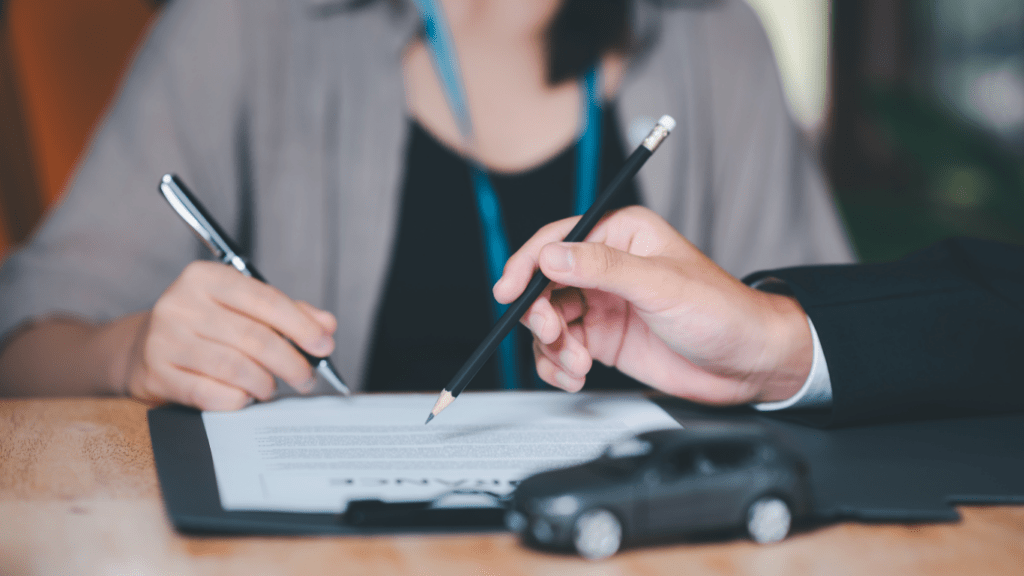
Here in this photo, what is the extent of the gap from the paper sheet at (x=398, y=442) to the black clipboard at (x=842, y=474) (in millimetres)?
14

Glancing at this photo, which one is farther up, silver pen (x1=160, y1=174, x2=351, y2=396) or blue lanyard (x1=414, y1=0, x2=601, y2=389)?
blue lanyard (x1=414, y1=0, x2=601, y2=389)

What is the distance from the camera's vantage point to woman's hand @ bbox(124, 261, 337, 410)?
544 millimetres

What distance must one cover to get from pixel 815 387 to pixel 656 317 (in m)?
0.16

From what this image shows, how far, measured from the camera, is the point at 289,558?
1.03ft

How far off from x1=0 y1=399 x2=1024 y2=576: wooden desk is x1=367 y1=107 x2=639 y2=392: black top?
0.53 m

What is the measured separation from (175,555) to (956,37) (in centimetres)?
361

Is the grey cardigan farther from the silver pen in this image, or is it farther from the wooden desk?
the wooden desk

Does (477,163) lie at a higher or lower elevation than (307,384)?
higher

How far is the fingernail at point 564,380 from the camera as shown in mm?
536

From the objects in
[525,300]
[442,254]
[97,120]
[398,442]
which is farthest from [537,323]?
[97,120]

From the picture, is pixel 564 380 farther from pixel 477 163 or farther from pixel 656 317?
pixel 477 163

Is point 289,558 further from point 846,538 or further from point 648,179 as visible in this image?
point 648,179

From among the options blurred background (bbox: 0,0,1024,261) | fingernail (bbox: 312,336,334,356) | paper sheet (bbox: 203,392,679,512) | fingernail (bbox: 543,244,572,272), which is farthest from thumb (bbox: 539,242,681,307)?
blurred background (bbox: 0,0,1024,261)

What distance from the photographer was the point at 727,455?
0.32m
